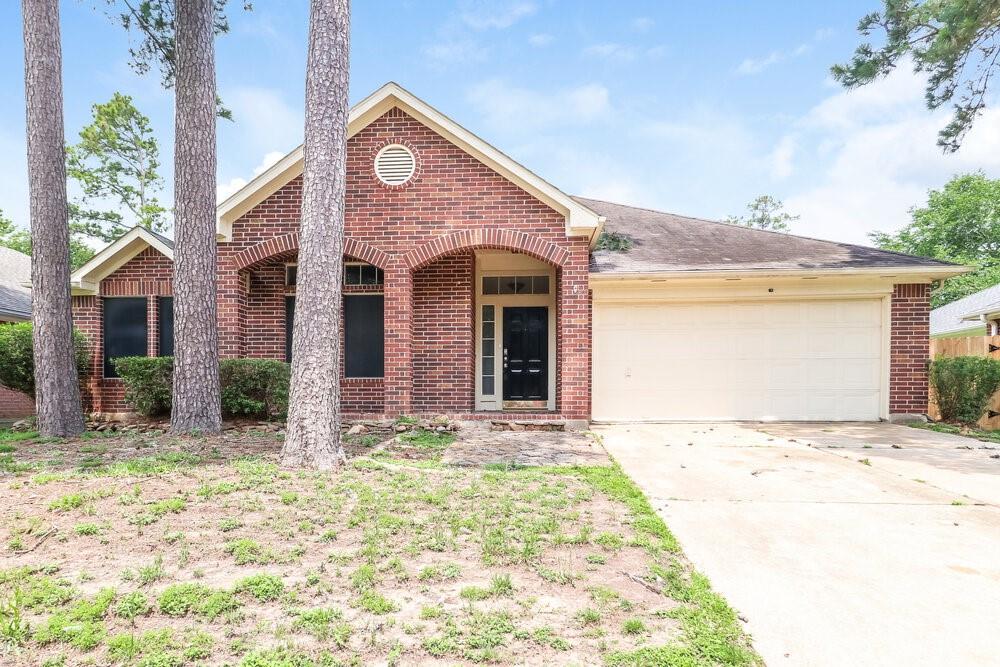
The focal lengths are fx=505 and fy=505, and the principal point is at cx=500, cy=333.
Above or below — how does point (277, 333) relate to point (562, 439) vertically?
above

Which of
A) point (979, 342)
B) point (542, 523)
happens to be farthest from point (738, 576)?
point (979, 342)

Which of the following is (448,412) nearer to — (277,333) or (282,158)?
(277,333)

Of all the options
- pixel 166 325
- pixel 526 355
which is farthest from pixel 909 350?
pixel 166 325

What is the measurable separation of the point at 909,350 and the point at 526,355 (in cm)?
715

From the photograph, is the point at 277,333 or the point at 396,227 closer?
the point at 396,227

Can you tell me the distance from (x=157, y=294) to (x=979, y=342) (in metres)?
16.3

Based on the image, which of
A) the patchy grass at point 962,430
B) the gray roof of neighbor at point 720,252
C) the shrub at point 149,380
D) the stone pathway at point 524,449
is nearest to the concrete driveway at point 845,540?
the stone pathway at point 524,449

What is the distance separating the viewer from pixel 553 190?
27.8ft

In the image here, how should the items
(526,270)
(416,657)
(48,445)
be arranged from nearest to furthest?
(416,657), (48,445), (526,270)

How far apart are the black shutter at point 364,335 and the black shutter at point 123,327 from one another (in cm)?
438

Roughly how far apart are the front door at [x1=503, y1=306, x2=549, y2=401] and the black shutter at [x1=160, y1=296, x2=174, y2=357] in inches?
268

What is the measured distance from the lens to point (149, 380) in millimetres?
8398

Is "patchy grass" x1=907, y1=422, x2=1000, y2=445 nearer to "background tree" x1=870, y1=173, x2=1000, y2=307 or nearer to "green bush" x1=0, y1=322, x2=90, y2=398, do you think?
"green bush" x1=0, y1=322, x2=90, y2=398

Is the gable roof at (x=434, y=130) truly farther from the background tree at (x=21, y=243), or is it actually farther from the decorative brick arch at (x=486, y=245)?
the background tree at (x=21, y=243)
